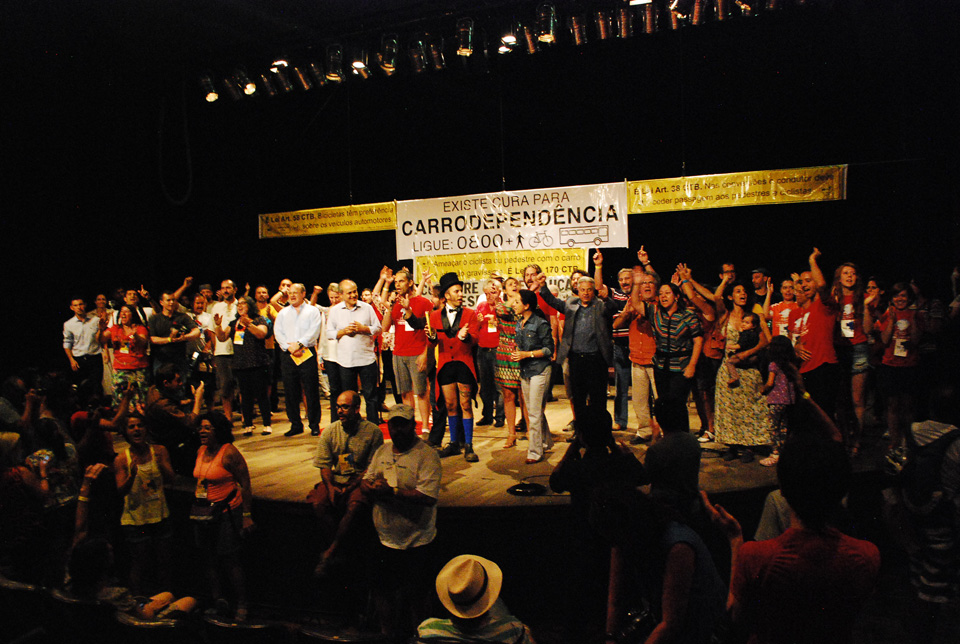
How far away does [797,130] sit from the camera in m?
8.97

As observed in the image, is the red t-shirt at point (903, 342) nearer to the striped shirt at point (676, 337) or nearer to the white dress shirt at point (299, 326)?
the striped shirt at point (676, 337)

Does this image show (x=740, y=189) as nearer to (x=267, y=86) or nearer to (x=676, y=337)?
(x=676, y=337)

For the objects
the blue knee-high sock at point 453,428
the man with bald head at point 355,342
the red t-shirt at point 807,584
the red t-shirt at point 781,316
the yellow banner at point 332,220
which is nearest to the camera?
the red t-shirt at point 807,584

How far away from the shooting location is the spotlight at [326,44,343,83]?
8805mm

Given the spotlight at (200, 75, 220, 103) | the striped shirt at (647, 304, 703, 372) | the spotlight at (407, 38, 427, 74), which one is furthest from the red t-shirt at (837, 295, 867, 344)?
the spotlight at (200, 75, 220, 103)

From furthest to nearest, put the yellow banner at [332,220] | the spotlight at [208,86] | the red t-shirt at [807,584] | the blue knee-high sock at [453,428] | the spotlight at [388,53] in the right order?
the yellow banner at [332,220], the spotlight at [208,86], the spotlight at [388,53], the blue knee-high sock at [453,428], the red t-shirt at [807,584]

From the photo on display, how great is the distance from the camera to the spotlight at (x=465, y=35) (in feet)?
26.5

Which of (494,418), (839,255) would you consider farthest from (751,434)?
(839,255)

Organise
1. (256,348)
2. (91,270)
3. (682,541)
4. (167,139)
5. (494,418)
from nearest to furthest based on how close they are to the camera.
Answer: (682,541) < (256,348) < (494,418) < (91,270) < (167,139)

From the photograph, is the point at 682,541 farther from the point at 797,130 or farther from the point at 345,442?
the point at 797,130

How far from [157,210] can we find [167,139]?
148 centimetres

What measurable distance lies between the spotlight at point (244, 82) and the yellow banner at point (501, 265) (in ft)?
11.7

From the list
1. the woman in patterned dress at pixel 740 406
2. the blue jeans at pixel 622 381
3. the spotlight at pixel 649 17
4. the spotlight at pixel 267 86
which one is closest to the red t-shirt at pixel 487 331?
the blue jeans at pixel 622 381

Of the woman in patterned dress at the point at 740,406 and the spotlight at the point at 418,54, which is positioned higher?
the spotlight at the point at 418,54
